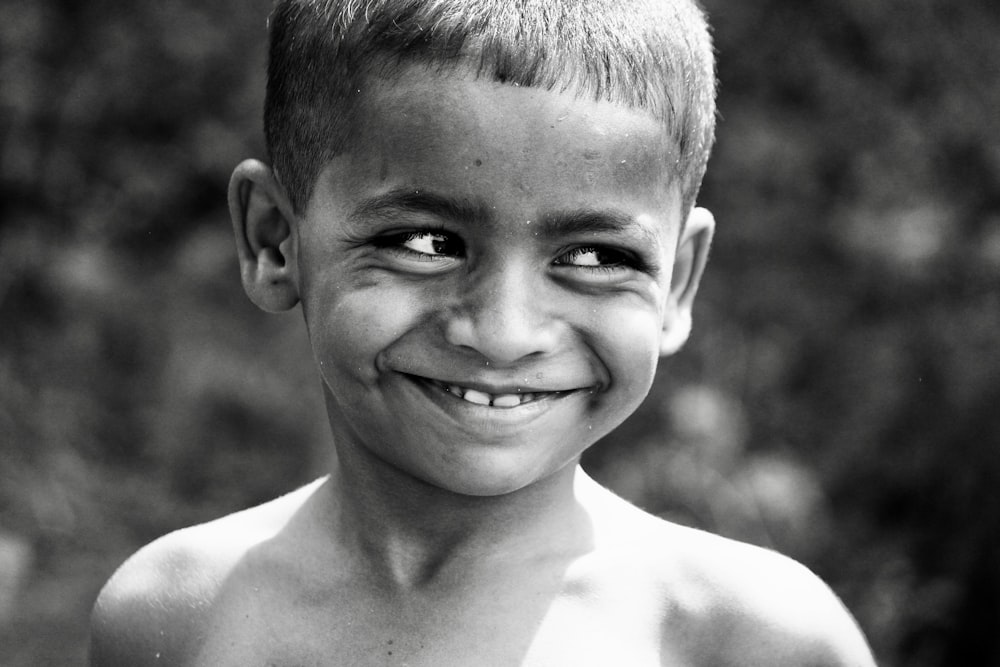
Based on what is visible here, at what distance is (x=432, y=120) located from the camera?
160 cm

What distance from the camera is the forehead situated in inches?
62.4

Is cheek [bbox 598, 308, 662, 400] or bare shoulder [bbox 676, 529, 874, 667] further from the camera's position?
bare shoulder [bbox 676, 529, 874, 667]

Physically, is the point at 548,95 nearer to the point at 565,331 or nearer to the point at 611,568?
the point at 565,331

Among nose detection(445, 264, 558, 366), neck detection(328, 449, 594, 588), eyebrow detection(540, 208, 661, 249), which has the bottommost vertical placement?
neck detection(328, 449, 594, 588)

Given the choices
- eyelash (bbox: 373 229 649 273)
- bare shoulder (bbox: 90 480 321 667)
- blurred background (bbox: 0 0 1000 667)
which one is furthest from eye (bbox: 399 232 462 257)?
blurred background (bbox: 0 0 1000 667)

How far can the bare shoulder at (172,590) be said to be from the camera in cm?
201

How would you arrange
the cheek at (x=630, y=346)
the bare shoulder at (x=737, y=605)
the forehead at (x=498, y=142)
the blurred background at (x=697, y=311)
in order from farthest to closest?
1. the blurred background at (x=697, y=311)
2. the bare shoulder at (x=737, y=605)
3. the cheek at (x=630, y=346)
4. the forehead at (x=498, y=142)

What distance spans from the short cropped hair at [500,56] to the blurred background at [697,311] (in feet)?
A: 7.50

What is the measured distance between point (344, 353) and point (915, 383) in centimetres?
263

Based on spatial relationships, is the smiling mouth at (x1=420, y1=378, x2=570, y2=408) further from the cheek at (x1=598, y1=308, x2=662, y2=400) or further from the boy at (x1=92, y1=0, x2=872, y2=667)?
the cheek at (x1=598, y1=308, x2=662, y2=400)

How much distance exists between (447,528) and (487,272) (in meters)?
0.45

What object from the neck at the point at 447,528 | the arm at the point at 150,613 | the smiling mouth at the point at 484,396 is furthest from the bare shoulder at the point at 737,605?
the arm at the point at 150,613

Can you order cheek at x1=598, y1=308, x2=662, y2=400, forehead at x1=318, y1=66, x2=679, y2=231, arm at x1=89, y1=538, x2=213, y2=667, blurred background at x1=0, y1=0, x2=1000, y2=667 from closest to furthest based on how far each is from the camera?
forehead at x1=318, y1=66, x2=679, y2=231
cheek at x1=598, y1=308, x2=662, y2=400
arm at x1=89, y1=538, x2=213, y2=667
blurred background at x1=0, y1=0, x2=1000, y2=667

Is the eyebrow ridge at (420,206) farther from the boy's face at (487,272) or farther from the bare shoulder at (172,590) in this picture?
the bare shoulder at (172,590)
